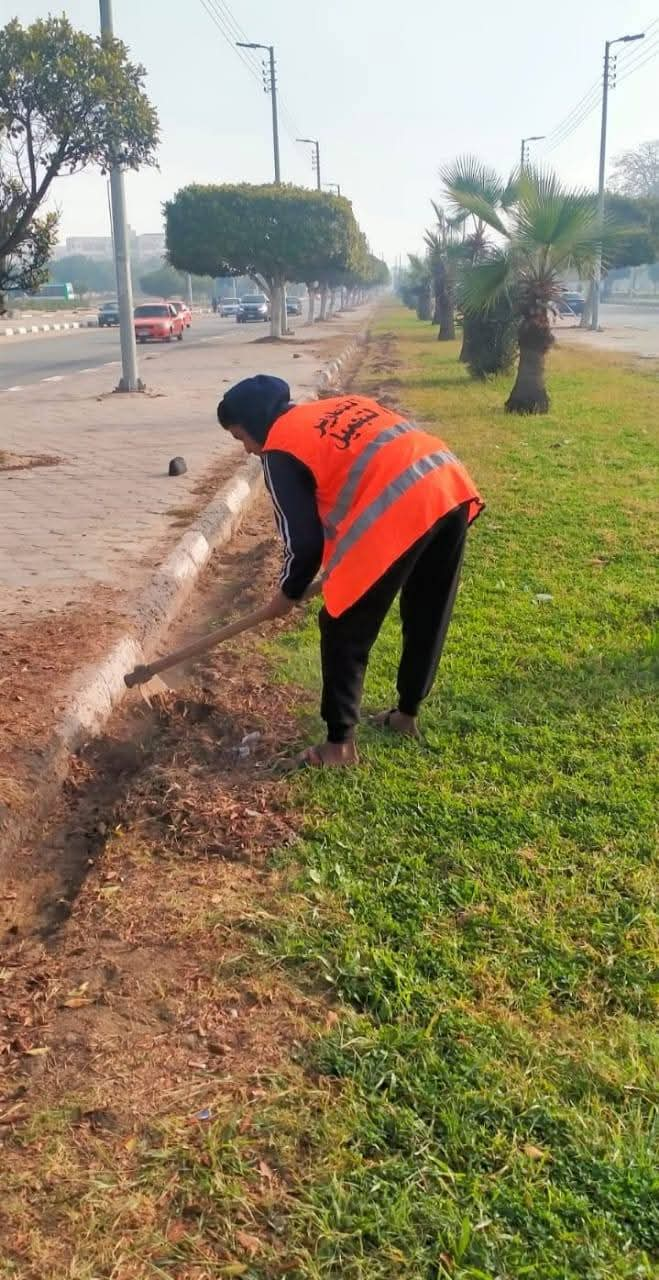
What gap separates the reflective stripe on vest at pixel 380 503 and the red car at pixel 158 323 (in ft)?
95.6

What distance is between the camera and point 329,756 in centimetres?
323

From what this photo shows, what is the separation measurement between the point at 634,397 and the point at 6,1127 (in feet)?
42.5

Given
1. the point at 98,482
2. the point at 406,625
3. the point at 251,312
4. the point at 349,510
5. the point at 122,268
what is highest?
the point at 251,312

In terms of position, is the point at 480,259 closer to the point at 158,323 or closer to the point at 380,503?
the point at 380,503

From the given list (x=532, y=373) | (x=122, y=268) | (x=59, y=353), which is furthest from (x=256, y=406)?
(x=59, y=353)

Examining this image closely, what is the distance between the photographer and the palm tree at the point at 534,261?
11.4 metres

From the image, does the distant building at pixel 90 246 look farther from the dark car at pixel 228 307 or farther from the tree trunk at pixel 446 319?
the tree trunk at pixel 446 319

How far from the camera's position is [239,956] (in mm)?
2332

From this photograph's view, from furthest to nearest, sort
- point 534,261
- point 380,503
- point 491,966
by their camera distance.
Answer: point 534,261 < point 380,503 < point 491,966

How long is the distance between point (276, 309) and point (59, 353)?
22.4 feet

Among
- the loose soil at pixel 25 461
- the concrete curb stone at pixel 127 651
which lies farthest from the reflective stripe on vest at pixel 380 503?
the loose soil at pixel 25 461

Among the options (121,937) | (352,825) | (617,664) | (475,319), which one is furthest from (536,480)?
(475,319)

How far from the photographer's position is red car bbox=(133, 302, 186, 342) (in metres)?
31.4

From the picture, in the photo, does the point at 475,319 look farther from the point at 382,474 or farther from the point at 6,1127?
the point at 6,1127
